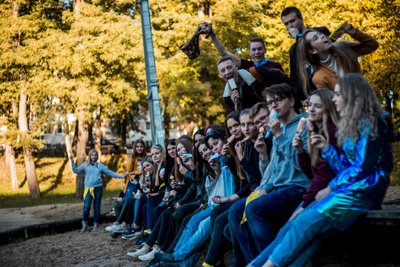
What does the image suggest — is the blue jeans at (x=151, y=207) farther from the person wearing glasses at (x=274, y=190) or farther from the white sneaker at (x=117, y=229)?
the person wearing glasses at (x=274, y=190)

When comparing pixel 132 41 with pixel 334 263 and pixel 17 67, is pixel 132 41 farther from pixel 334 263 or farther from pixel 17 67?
→ pixel 334 263

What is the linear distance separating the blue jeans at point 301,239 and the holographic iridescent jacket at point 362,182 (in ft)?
0.22

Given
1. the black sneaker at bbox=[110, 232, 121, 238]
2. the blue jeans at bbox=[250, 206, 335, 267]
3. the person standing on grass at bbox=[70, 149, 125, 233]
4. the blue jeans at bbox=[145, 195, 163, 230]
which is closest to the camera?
the blue jeans at bbox=[250, 206, 335, 267]

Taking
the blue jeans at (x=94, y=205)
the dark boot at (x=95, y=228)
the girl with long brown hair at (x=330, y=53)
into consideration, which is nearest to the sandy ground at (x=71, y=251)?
the dark boot at (x=95, y=228)

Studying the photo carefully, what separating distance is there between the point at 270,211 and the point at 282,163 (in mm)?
470

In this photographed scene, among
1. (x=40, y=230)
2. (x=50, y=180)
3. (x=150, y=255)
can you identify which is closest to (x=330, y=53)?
(x=150, y=255)

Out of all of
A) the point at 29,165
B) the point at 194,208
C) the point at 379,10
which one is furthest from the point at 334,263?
the point at 29,165

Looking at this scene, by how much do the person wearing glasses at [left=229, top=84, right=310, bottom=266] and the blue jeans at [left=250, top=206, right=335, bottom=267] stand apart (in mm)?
670

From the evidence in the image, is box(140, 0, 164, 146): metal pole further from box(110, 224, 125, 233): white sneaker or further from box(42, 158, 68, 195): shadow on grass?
box(42, 158, 68, 195): shadow on grass

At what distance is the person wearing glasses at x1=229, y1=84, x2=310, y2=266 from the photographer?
169 inches

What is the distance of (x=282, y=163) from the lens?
4.54 metres

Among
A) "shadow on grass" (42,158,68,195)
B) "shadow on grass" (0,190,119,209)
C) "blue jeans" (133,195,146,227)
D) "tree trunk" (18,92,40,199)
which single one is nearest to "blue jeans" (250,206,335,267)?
"blue jeans" (133,195,146,227)

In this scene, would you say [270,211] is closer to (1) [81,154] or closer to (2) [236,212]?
(2) [236,212]

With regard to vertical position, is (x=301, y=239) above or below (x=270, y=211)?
below
